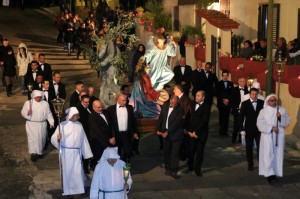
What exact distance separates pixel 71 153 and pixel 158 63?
254 inches

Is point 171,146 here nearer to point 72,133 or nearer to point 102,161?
point 72,133

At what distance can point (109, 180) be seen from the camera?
31.6 ft

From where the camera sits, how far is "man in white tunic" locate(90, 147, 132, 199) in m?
9.62

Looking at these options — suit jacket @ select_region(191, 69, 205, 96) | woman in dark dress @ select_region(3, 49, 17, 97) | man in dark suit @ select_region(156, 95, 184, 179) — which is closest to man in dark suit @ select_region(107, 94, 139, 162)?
man in dark suit @ select_region(156, 95, 184, 179)

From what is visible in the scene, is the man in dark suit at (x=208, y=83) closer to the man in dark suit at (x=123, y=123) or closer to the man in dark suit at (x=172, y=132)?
the man in dark suit at (x=123, y=123)

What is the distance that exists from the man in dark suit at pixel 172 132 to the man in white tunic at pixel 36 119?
272 cm

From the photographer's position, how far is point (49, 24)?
4538 centimetres

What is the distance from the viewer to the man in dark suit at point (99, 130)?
1298 centimetres

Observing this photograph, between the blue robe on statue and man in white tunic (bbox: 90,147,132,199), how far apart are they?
8424mm

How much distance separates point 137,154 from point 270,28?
4.21m

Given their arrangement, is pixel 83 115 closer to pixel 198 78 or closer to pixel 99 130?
pixel 99 130

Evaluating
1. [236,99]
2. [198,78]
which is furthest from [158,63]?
[236,99]

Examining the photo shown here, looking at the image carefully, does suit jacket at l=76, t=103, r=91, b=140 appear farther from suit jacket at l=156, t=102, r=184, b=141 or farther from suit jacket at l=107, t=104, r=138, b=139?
suit jacket at l=156, t=102, r=184, b=141

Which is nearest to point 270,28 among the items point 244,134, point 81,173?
point 244,134
